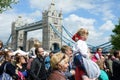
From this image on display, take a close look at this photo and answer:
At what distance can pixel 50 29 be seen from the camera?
98.5 metres

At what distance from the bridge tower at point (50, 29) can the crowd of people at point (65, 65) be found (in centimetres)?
8542

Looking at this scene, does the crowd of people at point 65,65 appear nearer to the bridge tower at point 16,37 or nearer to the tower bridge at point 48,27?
the tower bridge at point 48,27

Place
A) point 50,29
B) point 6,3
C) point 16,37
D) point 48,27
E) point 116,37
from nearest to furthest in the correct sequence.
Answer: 1. point 6,3
2. point 116,37
3. point 48,27
4. point 50,29
5. point 16,37

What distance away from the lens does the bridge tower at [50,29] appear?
97.4m

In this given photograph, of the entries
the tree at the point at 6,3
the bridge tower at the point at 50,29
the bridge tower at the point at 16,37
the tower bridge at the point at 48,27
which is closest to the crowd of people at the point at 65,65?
the tree at the point at 6,3

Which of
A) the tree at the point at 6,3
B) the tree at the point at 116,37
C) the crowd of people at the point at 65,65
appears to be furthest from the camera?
the tree at the point at 116,37

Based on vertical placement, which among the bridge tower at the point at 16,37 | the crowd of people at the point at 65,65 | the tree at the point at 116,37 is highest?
the crowd of people at the point at 65,65

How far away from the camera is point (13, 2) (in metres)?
25.9

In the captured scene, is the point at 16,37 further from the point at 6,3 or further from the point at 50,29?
the point at 6,3

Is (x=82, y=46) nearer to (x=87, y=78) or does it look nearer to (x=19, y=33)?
(x=87, y=78)

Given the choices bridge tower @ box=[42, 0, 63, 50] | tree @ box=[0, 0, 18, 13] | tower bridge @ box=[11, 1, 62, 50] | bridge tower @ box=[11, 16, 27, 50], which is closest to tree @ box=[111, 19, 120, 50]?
tree @ box=[0, 0, 18, 13]

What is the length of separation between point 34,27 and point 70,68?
310 feet

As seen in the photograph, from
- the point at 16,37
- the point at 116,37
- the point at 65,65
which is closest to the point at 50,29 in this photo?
the point at 16,37

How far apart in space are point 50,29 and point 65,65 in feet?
306
